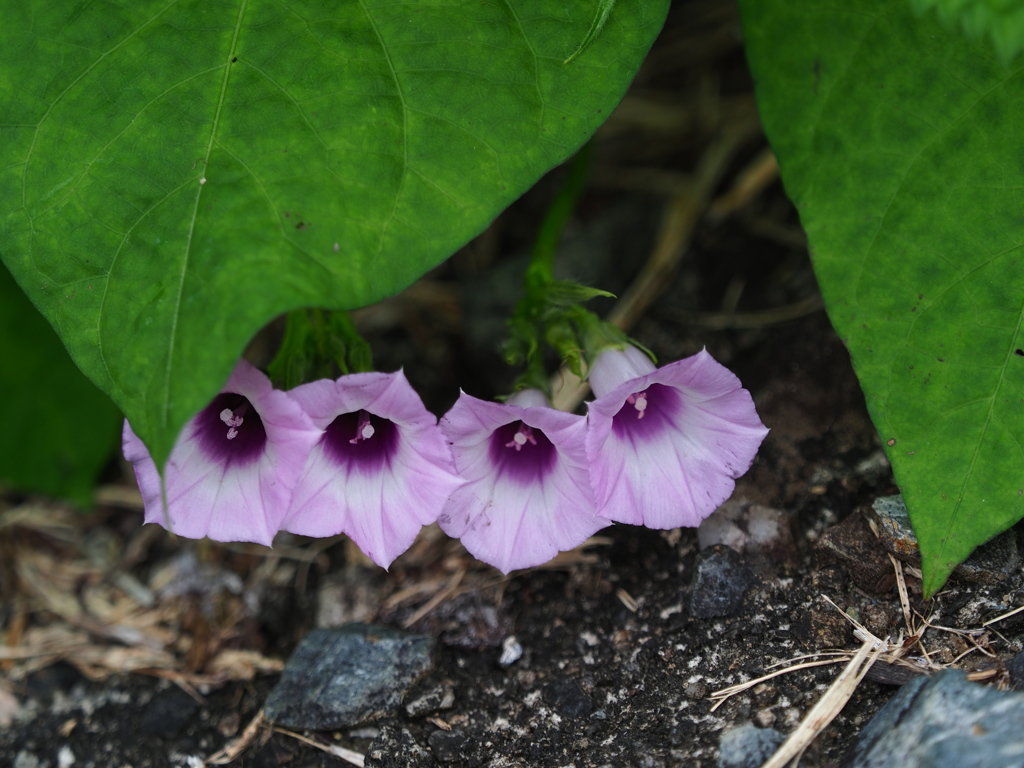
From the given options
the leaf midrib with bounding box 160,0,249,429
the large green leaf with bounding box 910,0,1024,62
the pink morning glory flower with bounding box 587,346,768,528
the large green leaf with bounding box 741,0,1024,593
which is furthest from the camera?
the pink morning glory flower with bounding box 587,346,768,528

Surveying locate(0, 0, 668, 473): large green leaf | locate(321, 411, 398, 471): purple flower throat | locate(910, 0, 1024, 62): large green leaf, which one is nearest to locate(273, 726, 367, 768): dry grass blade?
locate(321, 411, 398, 471): purple flower throat

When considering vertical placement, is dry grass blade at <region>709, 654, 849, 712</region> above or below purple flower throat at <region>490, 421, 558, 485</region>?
below

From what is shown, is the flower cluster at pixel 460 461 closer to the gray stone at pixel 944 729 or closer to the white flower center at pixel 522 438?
the white flower center at pixel 522 438

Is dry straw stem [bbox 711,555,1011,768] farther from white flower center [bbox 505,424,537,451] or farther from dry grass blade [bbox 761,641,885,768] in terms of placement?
white flower center [bbox 505,424,537,451]

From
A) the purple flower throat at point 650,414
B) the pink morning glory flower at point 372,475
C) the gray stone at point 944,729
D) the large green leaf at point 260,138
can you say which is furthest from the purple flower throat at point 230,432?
the gray stone at point 944,729

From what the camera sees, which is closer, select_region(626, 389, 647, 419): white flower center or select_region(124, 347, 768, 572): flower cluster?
select_region(124, 347, 768, 572): flower cluster

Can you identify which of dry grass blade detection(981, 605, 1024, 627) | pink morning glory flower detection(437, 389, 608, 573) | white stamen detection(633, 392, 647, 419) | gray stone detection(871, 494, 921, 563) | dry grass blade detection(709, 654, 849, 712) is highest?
white stamen detection(633, 392, 647, 419)
